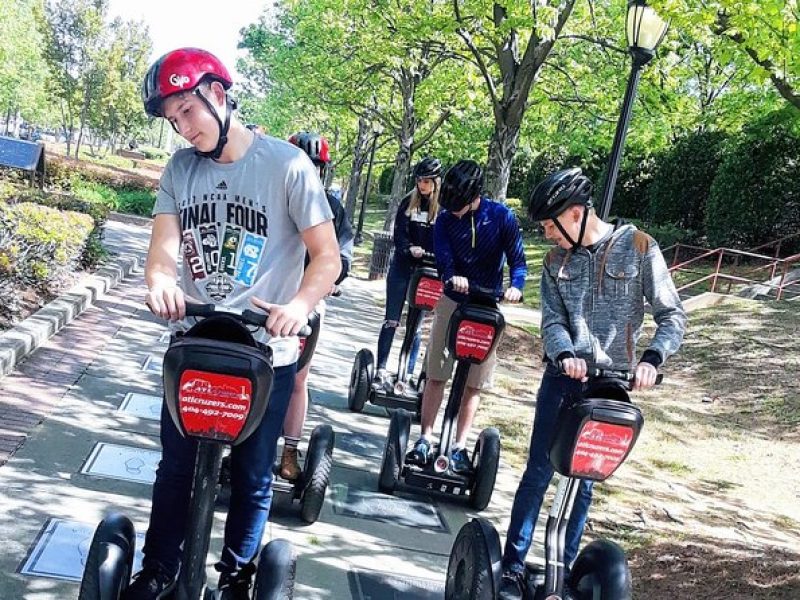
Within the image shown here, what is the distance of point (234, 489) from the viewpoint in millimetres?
2885

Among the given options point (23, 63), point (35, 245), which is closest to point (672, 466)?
point (35, 245)

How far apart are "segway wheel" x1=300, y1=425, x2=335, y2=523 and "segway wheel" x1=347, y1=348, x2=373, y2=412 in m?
2.53

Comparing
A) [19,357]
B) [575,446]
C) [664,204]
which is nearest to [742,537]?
[575,446]

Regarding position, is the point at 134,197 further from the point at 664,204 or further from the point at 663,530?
the point at 663,530

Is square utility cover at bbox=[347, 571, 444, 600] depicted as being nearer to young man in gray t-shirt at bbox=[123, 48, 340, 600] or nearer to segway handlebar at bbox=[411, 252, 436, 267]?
young man in gray t-shirt at bbox=[123, 48, 340, 600]

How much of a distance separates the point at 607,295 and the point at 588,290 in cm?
8

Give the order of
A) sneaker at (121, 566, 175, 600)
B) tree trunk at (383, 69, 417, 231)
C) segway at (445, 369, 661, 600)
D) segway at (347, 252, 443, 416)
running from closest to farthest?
sneaker at (121, 566, 175, 600) < segway at (445, 369, 661, 600) < segway at (347, 252, 443, 416) < tree trunk at (383, 69, 417, 231)

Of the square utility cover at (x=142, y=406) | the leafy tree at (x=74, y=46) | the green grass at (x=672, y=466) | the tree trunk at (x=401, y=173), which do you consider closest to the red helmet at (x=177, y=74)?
the square utility cover at (x=142, y=406)

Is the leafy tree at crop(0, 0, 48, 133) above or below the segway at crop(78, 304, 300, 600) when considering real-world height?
above

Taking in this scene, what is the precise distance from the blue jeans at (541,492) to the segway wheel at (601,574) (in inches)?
12.3

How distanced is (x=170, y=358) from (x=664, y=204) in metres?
21.8

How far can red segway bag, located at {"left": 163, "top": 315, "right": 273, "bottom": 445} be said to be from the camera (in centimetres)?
237

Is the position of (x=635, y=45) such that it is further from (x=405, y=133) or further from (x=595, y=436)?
(x=405, y=133)

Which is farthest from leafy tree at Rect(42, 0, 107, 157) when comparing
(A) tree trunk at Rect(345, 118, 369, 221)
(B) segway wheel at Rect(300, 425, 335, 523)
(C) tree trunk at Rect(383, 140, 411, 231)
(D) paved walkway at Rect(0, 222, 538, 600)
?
(B) segway wheel at Rect(300, 425, 335, 523)
